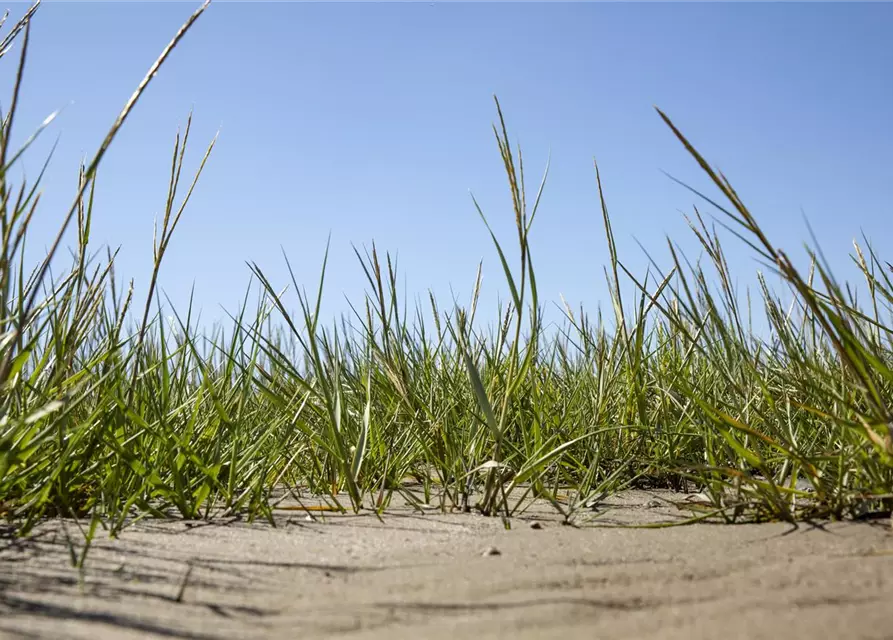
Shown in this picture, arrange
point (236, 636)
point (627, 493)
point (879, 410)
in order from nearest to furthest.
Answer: point (236, 636), point (879, 410), point (627, 493)

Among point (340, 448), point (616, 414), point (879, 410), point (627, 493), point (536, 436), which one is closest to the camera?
point (879, 410)

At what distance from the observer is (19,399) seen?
1.63 metres

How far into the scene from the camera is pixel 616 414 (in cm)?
244

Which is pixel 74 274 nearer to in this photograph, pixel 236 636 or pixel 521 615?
pixel 236 636

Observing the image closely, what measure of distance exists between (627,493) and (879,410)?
3.09ft

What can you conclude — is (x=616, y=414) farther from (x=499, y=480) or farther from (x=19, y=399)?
(x=19, y=399)

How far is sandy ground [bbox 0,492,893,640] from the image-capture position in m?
0.98

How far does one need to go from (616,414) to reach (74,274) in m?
1.60

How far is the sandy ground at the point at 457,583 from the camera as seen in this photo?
3.21 ft

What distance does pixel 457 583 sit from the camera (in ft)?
3.86

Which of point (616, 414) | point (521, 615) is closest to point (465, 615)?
point (521, 615)

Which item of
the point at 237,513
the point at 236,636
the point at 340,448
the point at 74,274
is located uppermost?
the point at 74,274

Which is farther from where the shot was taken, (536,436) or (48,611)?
(536,436)

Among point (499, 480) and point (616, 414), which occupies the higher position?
point (616, 414)
